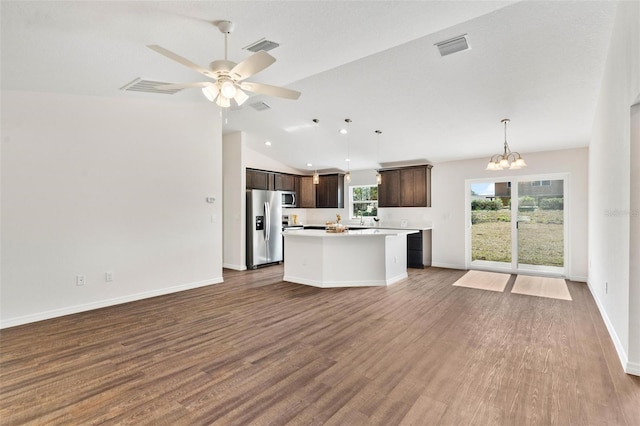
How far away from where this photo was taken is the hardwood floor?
199cm

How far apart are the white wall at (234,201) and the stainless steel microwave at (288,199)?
54.8 inches

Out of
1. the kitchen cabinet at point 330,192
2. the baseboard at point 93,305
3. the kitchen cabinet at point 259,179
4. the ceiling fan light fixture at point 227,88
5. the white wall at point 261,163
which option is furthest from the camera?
the kitchen cabinet at point 330,192

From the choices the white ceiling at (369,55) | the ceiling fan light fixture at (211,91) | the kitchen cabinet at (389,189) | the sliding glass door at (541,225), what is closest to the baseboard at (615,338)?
the sliding glass door at (541,225)

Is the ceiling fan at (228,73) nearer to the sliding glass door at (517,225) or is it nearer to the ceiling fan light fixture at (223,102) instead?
the ceiling fan light fixture at (223,102)

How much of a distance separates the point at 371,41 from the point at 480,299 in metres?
3.78

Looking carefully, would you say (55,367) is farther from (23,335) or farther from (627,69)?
(627,69)

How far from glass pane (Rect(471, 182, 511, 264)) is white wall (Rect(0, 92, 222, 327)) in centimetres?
539

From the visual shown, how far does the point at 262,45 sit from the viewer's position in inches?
119

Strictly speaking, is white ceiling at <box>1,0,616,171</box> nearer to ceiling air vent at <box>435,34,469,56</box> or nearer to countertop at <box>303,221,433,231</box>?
ceiling air vent at <box>435,34,469,56</box>

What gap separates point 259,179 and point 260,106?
2286 millimetres

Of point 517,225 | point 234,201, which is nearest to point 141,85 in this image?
point 234,201

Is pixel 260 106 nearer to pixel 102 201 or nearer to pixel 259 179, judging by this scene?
pixel 259 179

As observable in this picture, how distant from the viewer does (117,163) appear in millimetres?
4340

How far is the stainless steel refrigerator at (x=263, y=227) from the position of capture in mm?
6848
